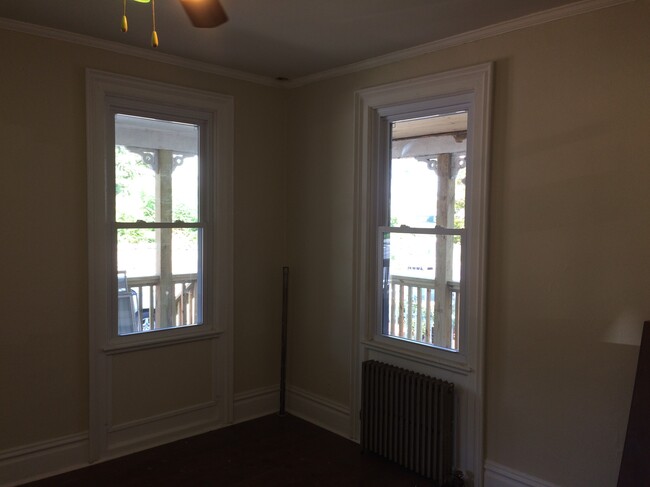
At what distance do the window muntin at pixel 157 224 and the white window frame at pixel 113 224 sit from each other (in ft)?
0.19

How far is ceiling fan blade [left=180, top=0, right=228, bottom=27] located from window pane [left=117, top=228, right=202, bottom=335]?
6.49ft

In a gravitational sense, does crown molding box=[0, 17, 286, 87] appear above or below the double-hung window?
above

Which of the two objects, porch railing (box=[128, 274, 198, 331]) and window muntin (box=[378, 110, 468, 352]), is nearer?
window muntin (box=[378, 110, 468, 352])

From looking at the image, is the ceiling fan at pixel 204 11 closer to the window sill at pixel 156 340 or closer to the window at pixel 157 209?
the window at pixel 157 209

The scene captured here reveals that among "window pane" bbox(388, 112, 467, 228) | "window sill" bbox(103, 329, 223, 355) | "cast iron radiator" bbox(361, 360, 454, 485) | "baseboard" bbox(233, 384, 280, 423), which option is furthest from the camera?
"baseboard" bbox(233, 384, 280, 423)

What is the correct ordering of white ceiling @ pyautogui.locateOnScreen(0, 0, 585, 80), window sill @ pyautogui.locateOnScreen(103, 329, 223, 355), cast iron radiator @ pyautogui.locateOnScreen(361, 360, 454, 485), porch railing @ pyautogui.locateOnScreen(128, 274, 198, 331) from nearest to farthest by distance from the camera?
white ceiling @ pyautogui.locateOnScreen(0, 0, 585, 80), cast iron radiator @ pyautogui.locateOnScreen(361, 360, 454, 485), window sill @ pyautogui.locateOnScreen(103, 329, 223, 355), porch railing @ pyautogui.locateOnScreen(128, 274, 198, 331)

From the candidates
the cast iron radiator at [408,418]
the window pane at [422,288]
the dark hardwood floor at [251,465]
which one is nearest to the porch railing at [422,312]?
the window pane at [422,288]

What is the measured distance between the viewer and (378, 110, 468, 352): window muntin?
317 centimetres

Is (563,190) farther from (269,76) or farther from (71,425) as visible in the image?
(71,425)

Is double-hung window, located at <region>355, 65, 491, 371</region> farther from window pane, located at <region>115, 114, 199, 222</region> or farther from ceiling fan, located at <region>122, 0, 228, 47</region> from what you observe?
ceiling fan, located at <region>122, 0, 228, 47</region>

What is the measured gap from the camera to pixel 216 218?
380cm

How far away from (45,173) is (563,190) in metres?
2.98

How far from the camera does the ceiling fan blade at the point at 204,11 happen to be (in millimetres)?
1669

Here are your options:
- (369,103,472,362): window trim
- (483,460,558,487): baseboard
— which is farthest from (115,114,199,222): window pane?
(483,460,558,487): baseboard
